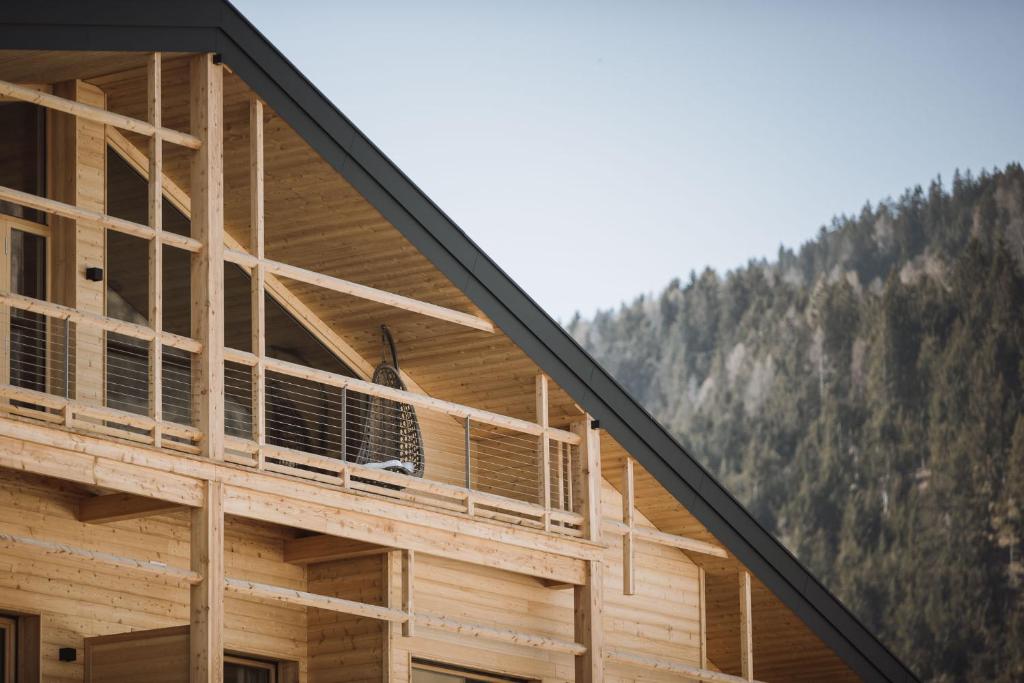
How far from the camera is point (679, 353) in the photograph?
279ft

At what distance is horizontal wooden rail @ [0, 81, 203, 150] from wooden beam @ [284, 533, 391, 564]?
3.92m

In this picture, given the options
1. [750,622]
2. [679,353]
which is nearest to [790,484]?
[679,353]

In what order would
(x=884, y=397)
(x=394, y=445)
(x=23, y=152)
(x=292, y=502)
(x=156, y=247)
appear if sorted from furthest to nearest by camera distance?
(x=884, y=397), (x=394, y=445), (x=23, y=152), (x=292, y=502), (x=156, y=247)

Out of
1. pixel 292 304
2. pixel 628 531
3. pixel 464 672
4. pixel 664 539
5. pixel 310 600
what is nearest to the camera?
pixel 310 600

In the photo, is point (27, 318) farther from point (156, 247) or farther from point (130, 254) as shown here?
point (156, 247)

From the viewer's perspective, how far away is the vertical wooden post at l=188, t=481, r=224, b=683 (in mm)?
12781

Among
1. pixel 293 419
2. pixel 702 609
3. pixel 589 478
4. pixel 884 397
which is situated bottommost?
pixel 702 609

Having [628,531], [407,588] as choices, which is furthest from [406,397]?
[628,531]

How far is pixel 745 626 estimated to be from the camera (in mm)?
18688

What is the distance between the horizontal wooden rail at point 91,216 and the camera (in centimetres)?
1259

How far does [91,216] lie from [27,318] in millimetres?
1752

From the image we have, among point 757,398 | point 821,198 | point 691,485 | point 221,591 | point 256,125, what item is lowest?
point 221,591

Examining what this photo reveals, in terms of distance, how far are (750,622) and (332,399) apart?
213 inches

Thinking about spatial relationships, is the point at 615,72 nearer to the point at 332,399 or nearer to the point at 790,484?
the point at 790,484
